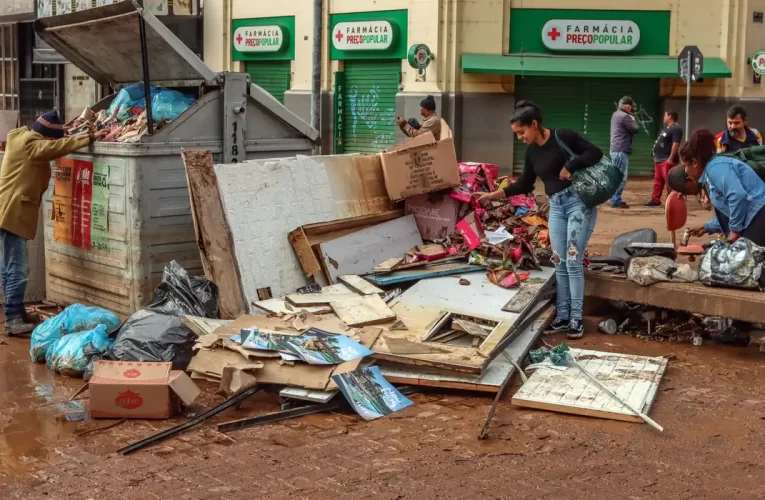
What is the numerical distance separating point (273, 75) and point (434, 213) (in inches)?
668

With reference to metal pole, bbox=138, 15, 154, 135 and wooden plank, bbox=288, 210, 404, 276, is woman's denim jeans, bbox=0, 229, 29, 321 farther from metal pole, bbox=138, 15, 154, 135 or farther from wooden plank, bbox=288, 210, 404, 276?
wooden plank, bbox=288, 210, 404, 276

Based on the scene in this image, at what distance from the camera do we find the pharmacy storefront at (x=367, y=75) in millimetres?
21656

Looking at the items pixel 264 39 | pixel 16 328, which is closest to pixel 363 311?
pixel 16 328

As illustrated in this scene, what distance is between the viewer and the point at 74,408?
6258 mm

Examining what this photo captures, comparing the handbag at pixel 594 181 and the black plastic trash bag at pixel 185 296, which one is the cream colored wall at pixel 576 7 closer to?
the handbag at pixel 594 181

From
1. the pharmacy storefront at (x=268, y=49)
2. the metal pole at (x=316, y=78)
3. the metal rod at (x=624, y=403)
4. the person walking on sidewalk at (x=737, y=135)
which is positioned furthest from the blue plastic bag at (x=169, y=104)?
the pharmacy storefront at (x=268, y=49)

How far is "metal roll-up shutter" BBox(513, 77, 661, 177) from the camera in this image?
2116cm

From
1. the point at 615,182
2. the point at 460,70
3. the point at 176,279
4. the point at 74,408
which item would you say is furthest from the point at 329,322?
the point at 460,70

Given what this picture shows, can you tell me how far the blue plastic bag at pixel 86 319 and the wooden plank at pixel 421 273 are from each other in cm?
201

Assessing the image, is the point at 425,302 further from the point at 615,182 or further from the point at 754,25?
the point at 754,25

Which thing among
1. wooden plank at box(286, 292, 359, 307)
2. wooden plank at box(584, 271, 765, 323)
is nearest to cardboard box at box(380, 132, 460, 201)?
wooden plank at box(286, 292, 359, 307)

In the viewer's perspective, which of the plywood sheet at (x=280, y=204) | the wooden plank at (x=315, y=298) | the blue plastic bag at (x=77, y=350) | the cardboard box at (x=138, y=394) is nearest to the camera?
the cardboard box at (x=138, y=394)

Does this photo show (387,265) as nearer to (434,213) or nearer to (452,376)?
(434,213)

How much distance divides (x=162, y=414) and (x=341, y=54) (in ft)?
57.8
